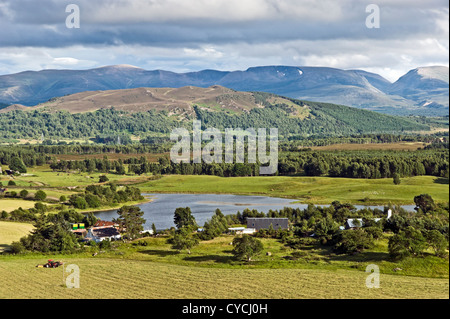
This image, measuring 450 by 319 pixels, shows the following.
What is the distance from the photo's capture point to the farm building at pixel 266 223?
7469 centimetres

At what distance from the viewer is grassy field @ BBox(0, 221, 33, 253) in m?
66.3

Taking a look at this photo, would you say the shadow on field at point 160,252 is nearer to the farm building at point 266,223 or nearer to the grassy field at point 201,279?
the grassy field at point 201,279

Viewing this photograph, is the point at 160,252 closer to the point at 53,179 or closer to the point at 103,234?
the point at 103,234

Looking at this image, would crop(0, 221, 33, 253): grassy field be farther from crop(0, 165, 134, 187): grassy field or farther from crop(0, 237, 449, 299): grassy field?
crop(0, 165, 134, 187): grassy field

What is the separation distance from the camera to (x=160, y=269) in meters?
49.8

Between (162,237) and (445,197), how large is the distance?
191 ft

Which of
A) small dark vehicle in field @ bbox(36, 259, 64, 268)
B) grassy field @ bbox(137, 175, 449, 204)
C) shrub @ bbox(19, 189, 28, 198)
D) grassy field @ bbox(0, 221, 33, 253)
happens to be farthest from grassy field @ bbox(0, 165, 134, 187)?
small dark vehicle in field @ bbox(36, 259, 64, 268)

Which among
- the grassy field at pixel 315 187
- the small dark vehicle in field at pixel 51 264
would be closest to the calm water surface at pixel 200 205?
the grassy field at pixel 315 187

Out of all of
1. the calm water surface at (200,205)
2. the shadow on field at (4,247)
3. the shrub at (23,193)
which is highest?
the shrub at (23,193)

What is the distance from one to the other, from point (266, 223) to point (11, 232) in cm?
3212

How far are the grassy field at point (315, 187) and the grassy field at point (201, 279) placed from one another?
5424cm

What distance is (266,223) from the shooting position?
76.0 m

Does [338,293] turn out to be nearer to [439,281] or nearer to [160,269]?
[439,281]

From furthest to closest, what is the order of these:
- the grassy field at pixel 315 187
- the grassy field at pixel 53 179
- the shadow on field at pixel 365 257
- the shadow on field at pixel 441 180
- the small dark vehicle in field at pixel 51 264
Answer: the grassy field at pixel 53 179, the shadow on field at pixel 441 180, the grassy field at pixel 315 187, the shadow on field at pixel 365 257, the small dark vehicle in field at pixel 51 264
